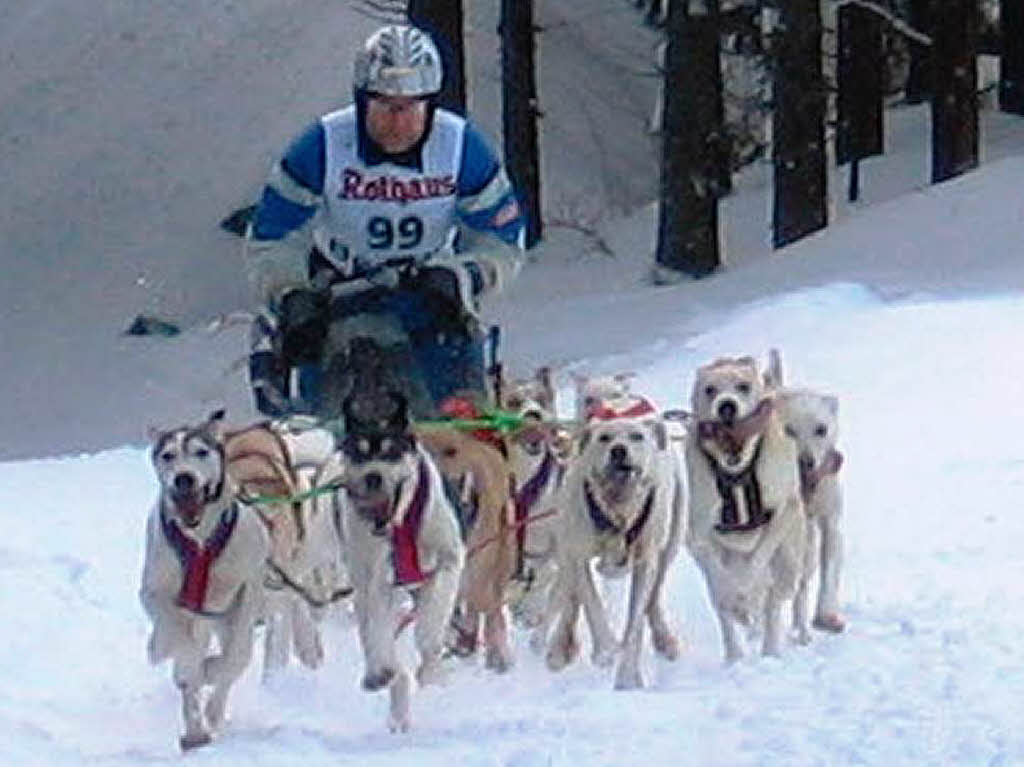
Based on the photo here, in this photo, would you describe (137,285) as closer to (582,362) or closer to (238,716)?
(582,362)

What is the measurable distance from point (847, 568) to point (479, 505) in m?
1.93

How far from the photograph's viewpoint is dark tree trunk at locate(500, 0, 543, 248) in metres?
26.0

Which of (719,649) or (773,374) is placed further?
(719,649)

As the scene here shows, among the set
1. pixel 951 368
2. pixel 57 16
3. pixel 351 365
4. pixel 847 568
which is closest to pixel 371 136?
pixel 351 365

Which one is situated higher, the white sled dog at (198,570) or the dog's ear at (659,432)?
the dog's ear at (659,432)

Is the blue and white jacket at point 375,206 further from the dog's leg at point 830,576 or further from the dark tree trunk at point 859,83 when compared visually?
the dark tree trunk at point 859,83

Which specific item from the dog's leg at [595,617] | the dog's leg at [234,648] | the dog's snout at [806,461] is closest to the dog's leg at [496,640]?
the dog's leg at [595,617]

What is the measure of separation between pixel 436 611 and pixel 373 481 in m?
0.46

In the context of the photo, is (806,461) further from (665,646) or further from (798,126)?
(798,126)

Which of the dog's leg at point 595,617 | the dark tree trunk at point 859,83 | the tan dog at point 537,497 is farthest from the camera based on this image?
the dark tree trunk at point 859,83

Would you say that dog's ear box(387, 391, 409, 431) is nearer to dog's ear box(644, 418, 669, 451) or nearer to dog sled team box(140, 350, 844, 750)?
dog sled team box(140, 350, 844, 750)

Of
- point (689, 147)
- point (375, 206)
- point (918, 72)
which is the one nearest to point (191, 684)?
point (375, 206)

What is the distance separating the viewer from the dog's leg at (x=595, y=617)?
836 cm

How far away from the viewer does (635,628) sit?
27.0ft
